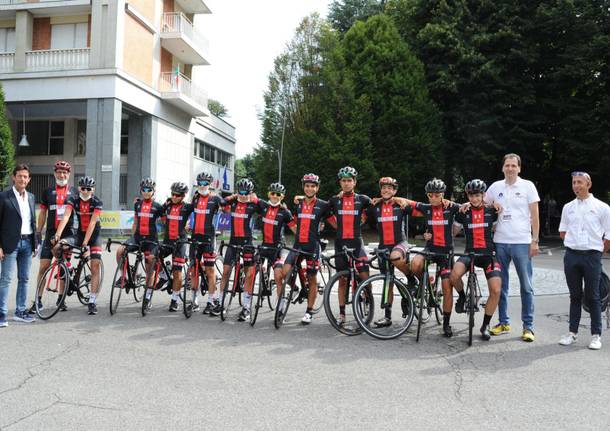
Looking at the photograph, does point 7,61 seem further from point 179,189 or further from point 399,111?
point 179,189

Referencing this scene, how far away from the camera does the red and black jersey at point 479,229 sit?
277 inches

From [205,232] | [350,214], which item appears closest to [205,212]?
[205,232]

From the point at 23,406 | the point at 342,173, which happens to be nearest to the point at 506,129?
the point at 342,173

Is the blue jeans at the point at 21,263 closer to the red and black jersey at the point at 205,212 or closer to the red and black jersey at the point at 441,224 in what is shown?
the red and black jersey at the point at 205,212

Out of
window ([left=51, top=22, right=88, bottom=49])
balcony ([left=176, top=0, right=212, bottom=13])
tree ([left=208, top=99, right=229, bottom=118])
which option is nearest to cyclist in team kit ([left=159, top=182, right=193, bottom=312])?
window ([left=51, top=22, right=88, bottom=49])

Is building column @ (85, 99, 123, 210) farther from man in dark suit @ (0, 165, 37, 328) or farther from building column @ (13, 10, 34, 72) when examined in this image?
man in dark suit @ (0, 165, 37, 328)

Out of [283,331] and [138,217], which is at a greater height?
[138,217]

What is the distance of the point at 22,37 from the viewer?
2689 centimetres

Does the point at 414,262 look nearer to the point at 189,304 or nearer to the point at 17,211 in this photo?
the point at 189,304

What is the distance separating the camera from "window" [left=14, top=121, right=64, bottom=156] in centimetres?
3259

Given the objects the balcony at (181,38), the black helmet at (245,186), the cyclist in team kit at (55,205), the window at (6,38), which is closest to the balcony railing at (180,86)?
the balcony at (181,38)

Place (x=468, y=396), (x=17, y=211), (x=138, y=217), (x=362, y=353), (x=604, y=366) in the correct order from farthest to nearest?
(x=138, y=217) → (x=17, y=211) → (x=362, y=353) → (x=604, y=366) → (x=468, y=396)

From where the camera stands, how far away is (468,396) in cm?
470

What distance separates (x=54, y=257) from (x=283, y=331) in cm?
359
